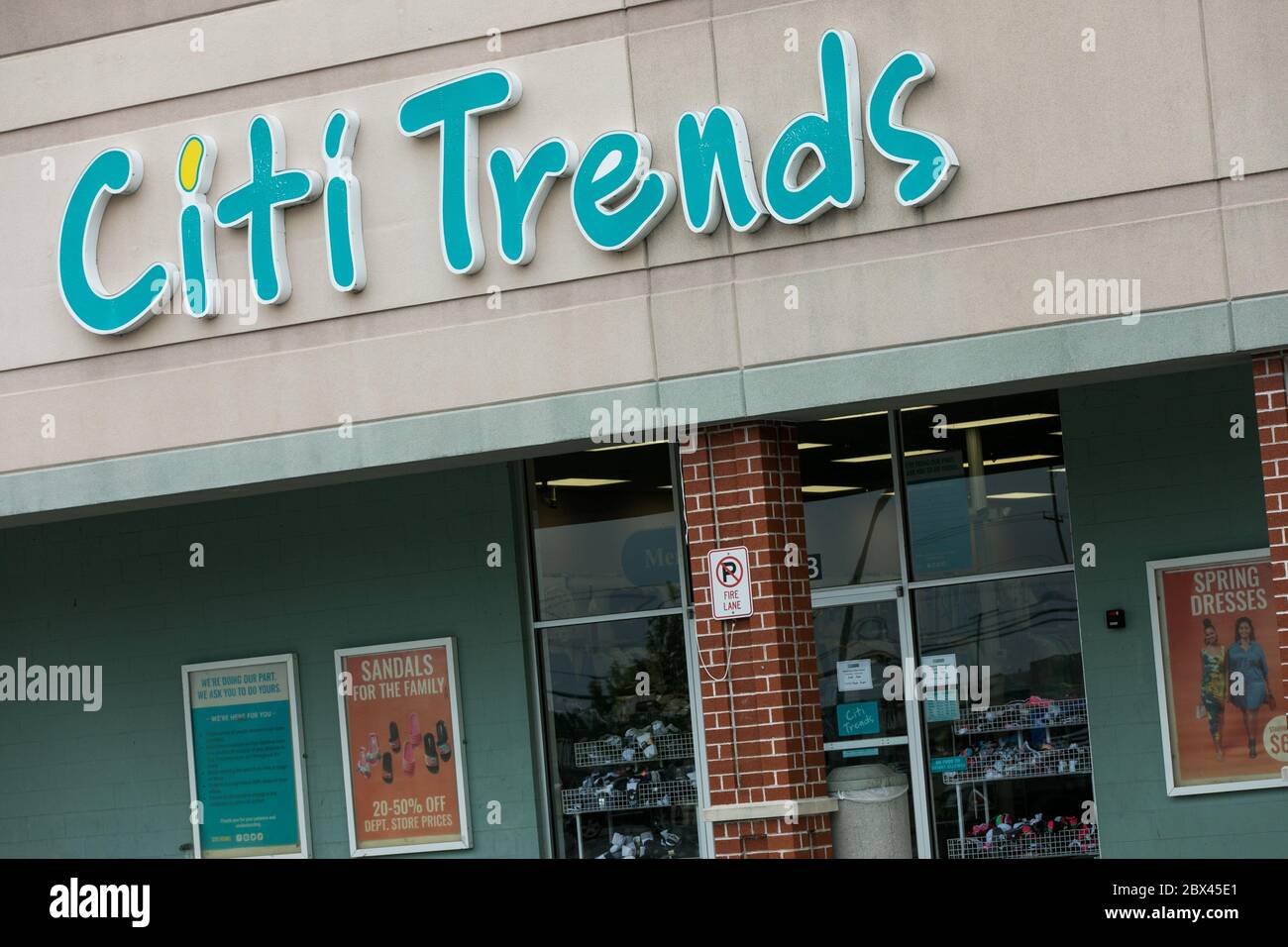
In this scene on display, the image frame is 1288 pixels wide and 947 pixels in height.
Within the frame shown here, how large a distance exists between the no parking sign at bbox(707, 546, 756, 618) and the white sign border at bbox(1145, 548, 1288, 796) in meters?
2.95

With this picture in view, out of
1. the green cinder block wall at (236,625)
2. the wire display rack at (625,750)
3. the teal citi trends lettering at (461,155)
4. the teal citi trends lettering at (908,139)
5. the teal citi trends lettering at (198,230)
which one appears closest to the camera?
the teal citi trends lettering at (908,139)

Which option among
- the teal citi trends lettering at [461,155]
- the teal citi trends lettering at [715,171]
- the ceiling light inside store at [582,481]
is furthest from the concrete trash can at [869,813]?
the teal citi trends lettering at [461,155]

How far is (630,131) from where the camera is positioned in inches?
393

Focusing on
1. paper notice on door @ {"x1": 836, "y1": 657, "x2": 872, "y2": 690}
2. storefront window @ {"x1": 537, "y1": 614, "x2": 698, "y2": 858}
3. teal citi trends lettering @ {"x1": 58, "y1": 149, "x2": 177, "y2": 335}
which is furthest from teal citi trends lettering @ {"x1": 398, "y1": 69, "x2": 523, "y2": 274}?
paper notice on door @ {"x1": 836, "y1": 657, "x2": 872, "y2": 690}

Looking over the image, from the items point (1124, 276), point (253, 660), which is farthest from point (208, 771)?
point (1124, 276)

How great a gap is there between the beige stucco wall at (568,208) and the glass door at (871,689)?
289 cm

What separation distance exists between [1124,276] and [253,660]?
302 inches

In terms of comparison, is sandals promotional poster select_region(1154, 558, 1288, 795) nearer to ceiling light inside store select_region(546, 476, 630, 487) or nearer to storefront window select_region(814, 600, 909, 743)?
storefront window select_region(814, 600, 909, 743)

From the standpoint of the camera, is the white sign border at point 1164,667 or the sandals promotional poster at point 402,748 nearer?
the white sign border at point 1164,667

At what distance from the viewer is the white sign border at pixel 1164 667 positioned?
10.5 metres

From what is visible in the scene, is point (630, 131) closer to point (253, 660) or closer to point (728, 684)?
point (728, 684)

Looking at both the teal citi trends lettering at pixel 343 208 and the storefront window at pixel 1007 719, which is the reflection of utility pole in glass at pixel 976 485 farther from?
the teal citi trends lettering at pixel 343 208

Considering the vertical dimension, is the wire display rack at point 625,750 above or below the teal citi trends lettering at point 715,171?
below

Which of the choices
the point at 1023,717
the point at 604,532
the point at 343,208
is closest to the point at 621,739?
the point at 604,532
